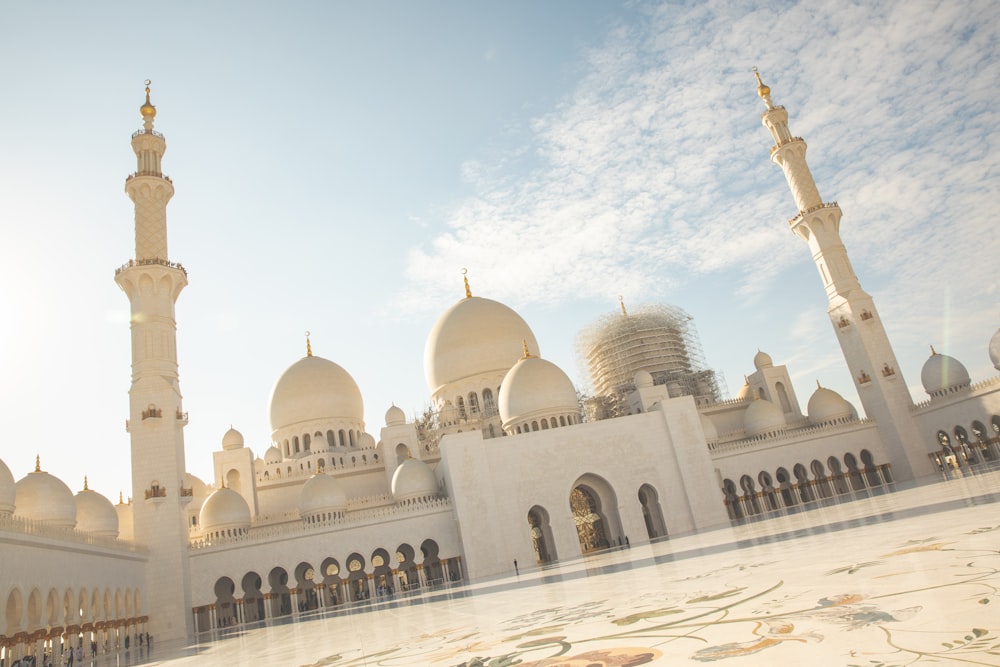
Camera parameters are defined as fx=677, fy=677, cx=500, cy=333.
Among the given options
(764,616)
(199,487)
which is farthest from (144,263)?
(764,616)

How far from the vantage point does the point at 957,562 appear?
180 inches

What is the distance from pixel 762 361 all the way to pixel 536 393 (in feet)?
48.6

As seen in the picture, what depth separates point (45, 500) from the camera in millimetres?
18812

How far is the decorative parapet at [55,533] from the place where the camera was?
41.3 feet

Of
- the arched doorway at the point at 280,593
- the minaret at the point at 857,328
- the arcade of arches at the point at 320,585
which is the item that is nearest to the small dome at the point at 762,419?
the minaret at the point at 857,328

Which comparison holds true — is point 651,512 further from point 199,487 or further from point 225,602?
point 199,487

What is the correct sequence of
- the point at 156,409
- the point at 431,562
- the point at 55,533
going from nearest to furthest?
the point at 55,533
the point at 156,409
the point at 431,562

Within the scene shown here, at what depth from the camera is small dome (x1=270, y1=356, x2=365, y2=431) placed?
30.7 metres

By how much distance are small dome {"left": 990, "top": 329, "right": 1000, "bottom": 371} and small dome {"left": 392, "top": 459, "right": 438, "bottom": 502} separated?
2131 centimetres

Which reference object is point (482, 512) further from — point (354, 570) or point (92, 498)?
point (92, 498)

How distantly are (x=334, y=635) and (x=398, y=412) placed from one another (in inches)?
866

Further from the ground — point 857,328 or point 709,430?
point 857,328

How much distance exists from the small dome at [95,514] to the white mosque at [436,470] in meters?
0.07

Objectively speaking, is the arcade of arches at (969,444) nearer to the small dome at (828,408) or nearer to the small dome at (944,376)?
the small dome at (944,376)
